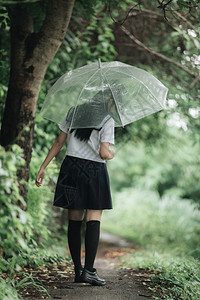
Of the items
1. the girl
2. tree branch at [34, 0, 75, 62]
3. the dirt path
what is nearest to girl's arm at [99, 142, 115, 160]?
the girl

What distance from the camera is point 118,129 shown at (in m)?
7.61

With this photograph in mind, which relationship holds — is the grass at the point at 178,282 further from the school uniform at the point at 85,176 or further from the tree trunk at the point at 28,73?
the tree trunk at the point at 28,73

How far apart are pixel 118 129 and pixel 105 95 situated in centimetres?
370

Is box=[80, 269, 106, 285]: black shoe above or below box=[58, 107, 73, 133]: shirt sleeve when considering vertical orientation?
below

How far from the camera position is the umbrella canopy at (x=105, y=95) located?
3.88 metres

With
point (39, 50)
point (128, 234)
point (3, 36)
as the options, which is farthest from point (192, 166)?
point (39, 50)

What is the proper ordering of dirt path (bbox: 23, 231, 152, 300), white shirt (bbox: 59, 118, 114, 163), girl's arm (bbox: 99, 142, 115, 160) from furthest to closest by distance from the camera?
white shirt (bbox: 59, 118, 114, 163), girl's arm (bbox: 99, 142, 115, 160), dirt path (bbox: 23, 231, 152, 300)

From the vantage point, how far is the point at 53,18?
4.39m

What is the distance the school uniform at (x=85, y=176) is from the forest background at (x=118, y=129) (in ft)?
1.32

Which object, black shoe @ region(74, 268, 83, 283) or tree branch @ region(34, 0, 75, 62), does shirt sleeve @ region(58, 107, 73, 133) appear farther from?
black shoe @ region(74, 268, 83, 283)

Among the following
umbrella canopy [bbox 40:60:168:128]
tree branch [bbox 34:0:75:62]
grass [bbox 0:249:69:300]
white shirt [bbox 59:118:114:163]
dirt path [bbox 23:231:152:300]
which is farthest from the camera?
tree branch [bbox 34:0:75:62]

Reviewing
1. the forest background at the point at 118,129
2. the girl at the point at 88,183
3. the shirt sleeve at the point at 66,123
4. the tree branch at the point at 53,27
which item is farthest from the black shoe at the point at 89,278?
the tree branch at the point at 53,27

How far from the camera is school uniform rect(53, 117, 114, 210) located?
376 cm

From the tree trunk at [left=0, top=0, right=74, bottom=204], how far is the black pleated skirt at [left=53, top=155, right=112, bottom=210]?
2.53ft
